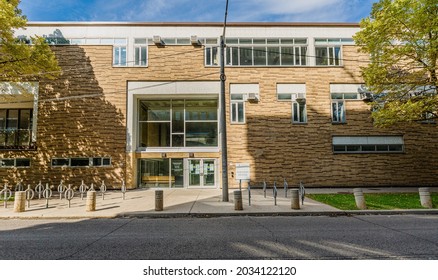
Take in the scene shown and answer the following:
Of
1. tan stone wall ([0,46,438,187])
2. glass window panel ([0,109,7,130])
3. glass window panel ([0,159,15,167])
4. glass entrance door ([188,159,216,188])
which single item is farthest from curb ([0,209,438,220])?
glass window panel ([0,109,7,130])

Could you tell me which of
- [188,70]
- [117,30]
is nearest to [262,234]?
[188,70]

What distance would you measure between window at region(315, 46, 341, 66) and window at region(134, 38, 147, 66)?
1284 cm

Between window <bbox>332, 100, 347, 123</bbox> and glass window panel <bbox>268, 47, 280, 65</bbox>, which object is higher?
glass window panel <bbox>268, 47, 280, 65</bbox>

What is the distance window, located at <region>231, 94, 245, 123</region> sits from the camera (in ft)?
60.8

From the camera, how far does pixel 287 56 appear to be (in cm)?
1922

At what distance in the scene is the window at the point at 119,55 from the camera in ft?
61.3

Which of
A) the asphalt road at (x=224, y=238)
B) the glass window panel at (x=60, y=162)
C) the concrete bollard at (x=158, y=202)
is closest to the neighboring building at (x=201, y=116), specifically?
the glass window panel at (x=60, y=162)

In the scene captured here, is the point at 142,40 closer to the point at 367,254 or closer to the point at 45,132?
the point at 45,132

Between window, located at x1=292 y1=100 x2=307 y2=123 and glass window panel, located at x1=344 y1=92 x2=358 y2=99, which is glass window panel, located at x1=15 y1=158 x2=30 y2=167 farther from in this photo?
glass window panel, located at x1=344 y1=92 x2=358 y2=99

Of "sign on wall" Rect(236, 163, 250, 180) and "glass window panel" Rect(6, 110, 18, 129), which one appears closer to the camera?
"sign on wall" Rect(236, 163, 250, 180)

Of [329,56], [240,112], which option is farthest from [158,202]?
[329,56]

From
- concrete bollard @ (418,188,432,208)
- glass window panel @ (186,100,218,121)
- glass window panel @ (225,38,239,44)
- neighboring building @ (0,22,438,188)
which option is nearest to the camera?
concrete bollard @ (418,188,432,208)

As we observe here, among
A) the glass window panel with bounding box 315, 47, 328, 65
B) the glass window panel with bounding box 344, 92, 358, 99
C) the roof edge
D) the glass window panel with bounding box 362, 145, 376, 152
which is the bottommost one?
the glass window panel with bounding box 362, 145, 376, 152

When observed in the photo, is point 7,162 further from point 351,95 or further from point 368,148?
point 368,148
